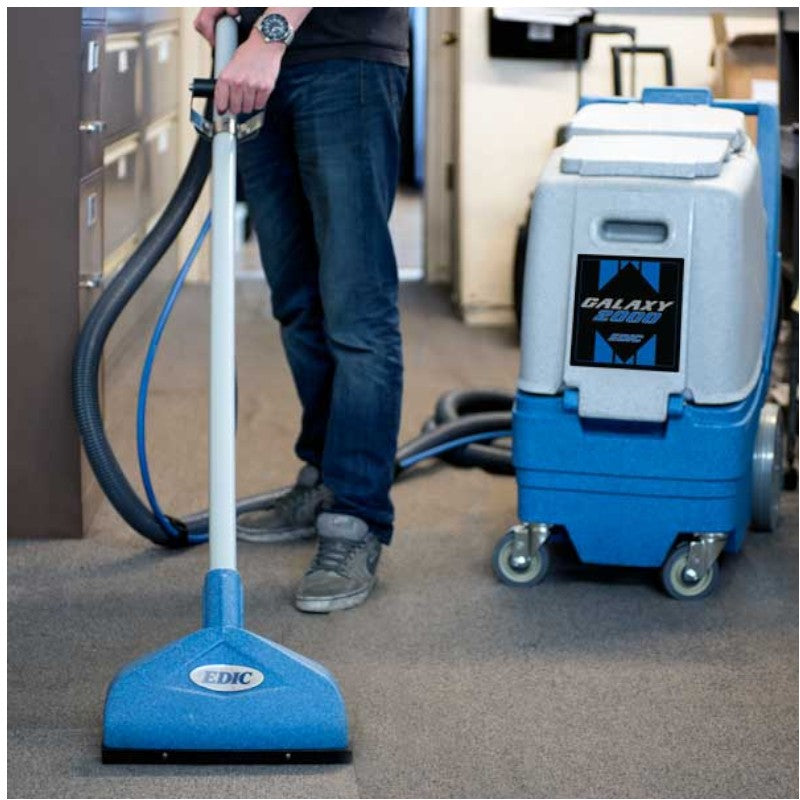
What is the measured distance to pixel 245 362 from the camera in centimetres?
363

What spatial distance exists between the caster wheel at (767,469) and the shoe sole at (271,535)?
71 cm

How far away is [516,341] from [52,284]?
1876mm

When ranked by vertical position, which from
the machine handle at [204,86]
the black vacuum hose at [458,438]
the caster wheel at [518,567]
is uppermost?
the machine handle at [204,86]

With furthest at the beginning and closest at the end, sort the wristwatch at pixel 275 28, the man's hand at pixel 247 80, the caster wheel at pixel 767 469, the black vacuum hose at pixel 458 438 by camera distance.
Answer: the black vacuum hose at pixel 458 438 < the caster wheel at pixel 767 469 < the wristwatch at pixel 275 28 < the man's hand at pixel 247 80

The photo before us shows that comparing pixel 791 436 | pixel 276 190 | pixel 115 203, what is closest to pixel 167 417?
pixel 115 203

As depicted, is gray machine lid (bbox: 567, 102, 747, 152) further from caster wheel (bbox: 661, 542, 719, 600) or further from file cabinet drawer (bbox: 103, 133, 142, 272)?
file cabinet drawer (bbox: 103, 133, 142, 272)

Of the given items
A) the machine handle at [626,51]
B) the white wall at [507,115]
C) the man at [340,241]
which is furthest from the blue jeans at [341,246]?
the white wall at [507,115]

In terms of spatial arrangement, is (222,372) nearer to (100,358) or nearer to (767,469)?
(100,358)

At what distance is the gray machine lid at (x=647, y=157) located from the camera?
2010 millimetres

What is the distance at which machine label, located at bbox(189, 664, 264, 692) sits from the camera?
1559 millimetres

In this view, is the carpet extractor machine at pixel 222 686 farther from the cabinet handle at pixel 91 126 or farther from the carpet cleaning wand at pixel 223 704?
the cabinet handle at pixel 91 126

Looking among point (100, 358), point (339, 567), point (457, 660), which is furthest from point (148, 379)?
point (457, 660)

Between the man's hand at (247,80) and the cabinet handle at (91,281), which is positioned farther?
the cabinet handle at (91,281)

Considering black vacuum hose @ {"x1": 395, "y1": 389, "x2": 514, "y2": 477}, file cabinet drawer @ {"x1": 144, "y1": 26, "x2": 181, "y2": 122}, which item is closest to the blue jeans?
black vacuum hose @ {"x1": 395, "y1": 389, "x2": 514, "y2": 477}
